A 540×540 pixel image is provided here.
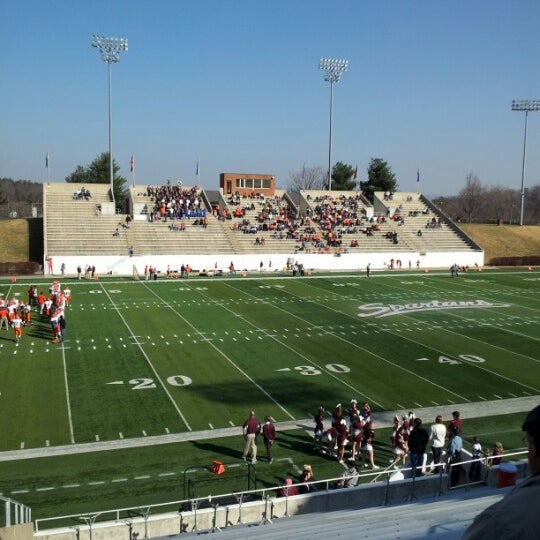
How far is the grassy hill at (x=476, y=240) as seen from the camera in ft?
148

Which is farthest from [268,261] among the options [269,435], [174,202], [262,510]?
[262,510]

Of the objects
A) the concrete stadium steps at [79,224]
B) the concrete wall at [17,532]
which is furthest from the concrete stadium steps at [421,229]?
the concrete wall at [17,532]

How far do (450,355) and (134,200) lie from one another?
1405 inches

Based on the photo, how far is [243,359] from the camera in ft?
63.8

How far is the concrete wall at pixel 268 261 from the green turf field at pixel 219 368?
9.01m

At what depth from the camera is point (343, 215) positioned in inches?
2169

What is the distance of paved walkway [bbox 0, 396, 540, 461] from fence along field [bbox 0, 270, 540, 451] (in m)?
0.31

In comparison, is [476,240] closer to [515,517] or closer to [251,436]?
[251,436]

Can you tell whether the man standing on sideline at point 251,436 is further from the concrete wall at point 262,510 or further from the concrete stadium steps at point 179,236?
the concrete stadium steps at point 179,236

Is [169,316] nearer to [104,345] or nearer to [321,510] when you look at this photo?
[104,345]

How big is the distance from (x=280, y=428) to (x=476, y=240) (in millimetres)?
48359

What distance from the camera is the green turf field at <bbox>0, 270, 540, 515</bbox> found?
485 inches

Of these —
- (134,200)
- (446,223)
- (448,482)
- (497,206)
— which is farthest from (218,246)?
(497,206)

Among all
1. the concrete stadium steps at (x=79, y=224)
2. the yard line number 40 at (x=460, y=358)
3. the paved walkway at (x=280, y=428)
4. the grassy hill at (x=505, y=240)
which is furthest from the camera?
the grassy hill at (x=505, y=240)
